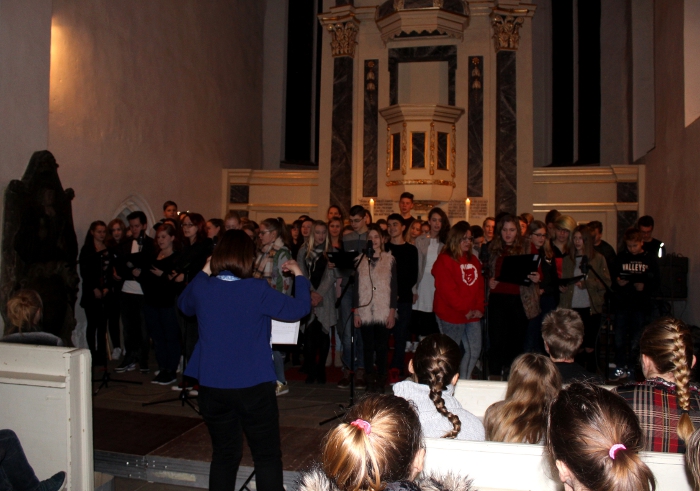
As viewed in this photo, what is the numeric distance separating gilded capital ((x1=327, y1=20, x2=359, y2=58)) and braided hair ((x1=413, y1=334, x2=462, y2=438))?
10.3m

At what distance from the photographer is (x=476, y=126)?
11773 millimetres

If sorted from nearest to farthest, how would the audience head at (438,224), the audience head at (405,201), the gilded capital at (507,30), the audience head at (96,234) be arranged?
→ the audience head at (438,224)
the audience head at (96,234)
the audience head at (405,201)
the gilded capital at (507,30)

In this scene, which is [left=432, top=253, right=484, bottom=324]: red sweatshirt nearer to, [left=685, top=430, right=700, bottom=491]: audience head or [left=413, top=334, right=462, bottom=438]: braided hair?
[left=413, top=334, right=462, bottom=438]: braided hair

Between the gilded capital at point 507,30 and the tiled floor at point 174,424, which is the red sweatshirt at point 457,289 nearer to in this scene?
the tiled floor at point 174,424

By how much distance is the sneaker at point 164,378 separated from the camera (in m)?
6.23

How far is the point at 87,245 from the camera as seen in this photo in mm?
7164

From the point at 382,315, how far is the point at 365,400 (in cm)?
432

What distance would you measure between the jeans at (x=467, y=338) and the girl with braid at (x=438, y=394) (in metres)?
3.01

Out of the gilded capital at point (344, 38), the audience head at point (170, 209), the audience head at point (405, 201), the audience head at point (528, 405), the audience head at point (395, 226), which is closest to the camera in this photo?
the audience head at point (528, 405)

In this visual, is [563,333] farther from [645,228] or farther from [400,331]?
[645,228]

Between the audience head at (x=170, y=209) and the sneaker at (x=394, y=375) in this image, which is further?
the audience head at (x=170, y=209)

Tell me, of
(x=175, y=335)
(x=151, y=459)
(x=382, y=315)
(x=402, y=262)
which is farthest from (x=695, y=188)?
(x=151, y=459)

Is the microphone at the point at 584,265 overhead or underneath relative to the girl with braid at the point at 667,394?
overhead

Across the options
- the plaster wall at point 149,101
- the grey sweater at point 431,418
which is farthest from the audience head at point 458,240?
the plaster wall at point 149,101
